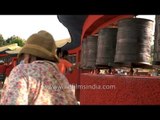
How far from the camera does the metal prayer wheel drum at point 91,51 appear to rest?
7.36 metres

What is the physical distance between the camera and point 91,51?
745 cm

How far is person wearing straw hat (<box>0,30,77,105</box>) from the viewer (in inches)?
81.5

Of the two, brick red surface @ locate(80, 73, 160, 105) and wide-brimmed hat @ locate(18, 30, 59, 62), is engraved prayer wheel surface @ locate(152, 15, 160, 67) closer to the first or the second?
brick red surface @ locate(80, 73, 160, 105)

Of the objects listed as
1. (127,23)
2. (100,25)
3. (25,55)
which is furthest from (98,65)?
(25,55)

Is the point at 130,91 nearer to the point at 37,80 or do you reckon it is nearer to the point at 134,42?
the point at 134,42

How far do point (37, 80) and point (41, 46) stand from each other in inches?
8.7

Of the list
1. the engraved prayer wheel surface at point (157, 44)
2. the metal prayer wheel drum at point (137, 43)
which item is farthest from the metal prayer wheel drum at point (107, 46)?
the engraved prayer wheel surface at point (157, 44)

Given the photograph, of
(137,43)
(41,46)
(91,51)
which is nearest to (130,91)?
(137,43)

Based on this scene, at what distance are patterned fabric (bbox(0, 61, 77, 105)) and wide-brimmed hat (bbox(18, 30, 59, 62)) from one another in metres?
0.04

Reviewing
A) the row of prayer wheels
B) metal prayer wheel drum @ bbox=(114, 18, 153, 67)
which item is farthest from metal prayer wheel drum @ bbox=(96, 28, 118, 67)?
metal prayer wheel drum @ bbox=(114, 18, 153, 67)

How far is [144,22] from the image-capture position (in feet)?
13.1

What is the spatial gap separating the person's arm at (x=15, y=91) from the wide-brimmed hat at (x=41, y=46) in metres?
0.20
